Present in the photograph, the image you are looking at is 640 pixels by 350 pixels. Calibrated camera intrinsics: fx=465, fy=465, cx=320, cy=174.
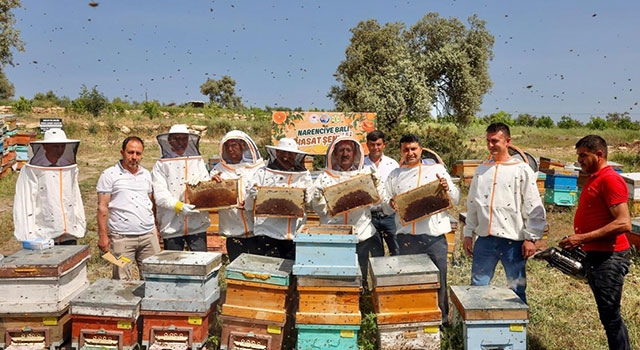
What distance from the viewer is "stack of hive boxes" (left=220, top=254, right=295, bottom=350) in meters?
3.73

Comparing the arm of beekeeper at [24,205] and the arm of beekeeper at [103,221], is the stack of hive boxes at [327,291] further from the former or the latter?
the arm of beekeeper at [24,205]

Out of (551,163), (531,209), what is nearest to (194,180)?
(531,209)

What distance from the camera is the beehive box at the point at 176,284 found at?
3.73 meters

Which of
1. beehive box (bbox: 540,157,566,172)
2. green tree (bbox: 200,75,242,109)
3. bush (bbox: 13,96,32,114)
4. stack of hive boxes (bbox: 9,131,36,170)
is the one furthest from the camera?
green tree (bbox: 200,75,242,109)

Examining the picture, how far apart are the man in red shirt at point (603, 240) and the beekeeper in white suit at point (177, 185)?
3302 mm

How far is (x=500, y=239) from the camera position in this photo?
4.03 metres

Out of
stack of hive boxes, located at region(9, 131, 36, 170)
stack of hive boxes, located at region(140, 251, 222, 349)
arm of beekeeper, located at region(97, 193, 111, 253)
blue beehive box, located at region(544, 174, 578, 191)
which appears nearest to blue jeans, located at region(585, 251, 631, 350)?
stack of hive boxes, located at region(140, 251, 222, 349)

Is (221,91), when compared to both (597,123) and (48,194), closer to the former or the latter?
(597,123)

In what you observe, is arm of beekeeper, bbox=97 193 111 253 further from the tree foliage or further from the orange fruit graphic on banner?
the tree foliage

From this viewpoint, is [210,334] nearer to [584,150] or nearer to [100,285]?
[100,285]

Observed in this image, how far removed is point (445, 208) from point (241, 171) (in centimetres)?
202

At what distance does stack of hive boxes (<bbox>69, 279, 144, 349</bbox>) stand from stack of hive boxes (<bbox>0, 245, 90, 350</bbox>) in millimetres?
166

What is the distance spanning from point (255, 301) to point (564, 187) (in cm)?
835

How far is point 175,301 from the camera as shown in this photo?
3.77 m
